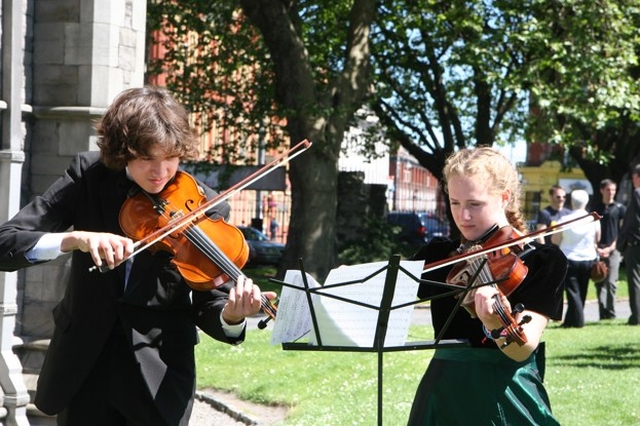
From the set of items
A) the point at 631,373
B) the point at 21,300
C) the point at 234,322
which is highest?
the point at 234,322

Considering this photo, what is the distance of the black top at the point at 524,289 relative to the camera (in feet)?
11.9

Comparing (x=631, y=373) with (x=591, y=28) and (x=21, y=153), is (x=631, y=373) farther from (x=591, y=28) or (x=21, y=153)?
(x=591, y=28)

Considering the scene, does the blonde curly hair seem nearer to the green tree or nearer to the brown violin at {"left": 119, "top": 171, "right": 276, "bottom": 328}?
the brown violin at {"left": 119, "top": 171, "right": 276, "bottom": 328}

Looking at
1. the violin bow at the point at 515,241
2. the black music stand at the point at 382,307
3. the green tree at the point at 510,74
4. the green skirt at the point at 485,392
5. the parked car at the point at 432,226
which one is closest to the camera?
the black music stand at the point at 382,307

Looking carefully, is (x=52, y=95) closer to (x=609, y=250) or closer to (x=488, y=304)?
(x=488, y=304)

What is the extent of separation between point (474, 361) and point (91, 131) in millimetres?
4619

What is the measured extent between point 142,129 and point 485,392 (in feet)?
4.71

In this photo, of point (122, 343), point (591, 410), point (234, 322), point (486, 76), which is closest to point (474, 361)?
point (234, 322)

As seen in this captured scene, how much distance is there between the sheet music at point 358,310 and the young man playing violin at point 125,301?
9.8 inches

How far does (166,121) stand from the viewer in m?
3.57

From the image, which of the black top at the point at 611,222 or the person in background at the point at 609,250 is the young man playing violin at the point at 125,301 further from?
the black top at the point at 611,222

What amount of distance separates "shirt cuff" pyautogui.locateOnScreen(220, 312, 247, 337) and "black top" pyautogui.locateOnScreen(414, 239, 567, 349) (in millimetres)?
604

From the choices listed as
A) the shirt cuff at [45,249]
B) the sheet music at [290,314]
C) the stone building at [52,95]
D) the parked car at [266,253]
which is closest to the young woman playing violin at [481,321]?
the sheet music at [290,314]

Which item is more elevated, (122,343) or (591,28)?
(591,28)
